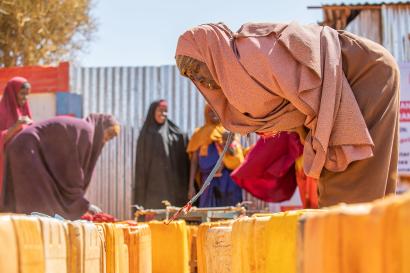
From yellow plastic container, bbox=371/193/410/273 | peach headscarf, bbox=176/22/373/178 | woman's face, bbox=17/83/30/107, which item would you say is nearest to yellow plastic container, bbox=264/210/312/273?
yellow plastic container, bbox=371/193/410/273

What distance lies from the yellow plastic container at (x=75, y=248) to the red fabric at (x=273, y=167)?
5.25 m

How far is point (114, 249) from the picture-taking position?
9.86 ft

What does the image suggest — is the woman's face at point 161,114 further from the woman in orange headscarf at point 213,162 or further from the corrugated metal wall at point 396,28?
the corrugated metal wall at point 396,28

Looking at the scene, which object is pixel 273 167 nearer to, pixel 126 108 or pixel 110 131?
pixel 110 131

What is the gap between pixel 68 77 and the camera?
1097cm

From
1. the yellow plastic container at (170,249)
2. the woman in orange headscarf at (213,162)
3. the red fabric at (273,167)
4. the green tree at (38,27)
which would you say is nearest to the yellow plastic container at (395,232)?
the yellow plastic container at (170,249)

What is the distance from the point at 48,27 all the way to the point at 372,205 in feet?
47.3

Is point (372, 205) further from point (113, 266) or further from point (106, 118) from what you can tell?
point (106, 118)

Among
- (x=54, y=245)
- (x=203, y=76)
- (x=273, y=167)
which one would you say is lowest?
(x=273, y=167)

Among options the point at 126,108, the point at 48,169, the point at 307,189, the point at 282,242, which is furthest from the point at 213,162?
the point at 282,242

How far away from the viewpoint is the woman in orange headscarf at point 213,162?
9.48 m

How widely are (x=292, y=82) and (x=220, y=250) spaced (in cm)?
85

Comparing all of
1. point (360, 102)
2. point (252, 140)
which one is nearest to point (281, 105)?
point (360, 102)

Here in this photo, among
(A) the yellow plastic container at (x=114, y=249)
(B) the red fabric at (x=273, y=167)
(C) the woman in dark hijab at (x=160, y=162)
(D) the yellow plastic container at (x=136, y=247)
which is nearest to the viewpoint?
(A) the yellow plastic container at (x=114, y=249)
